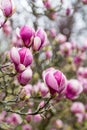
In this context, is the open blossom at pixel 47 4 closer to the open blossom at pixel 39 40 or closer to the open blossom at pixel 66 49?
the open blossom at pixel 66 49

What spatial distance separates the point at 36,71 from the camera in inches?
131

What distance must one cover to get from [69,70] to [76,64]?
0.12m

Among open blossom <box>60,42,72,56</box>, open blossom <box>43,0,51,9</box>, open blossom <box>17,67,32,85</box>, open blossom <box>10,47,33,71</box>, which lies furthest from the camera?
open blossom <box>60,42,72,56</box>

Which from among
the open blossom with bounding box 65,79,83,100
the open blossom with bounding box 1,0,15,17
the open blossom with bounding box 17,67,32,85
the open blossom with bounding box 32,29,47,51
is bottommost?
the open blossom with bounding box 65,79,83,100

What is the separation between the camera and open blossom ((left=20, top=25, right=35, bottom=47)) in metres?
1.41

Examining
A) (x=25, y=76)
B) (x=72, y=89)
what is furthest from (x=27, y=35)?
(x=72, y=89)

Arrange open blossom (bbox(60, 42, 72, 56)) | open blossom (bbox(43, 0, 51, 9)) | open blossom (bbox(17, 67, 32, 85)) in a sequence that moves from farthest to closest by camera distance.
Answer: open blossom (bbox(60, 42, 72, 56)) < open blossom (bbox(43, 0, 51, 9)) < open blossom (bbox(17, 67, 32, 85))

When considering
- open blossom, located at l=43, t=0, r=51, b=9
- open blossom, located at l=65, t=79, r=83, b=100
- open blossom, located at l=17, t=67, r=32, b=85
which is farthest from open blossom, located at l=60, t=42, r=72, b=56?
open blossom, located at l=17, t=67, r=32, b=85

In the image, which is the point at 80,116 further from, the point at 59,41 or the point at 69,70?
the point at 59,41

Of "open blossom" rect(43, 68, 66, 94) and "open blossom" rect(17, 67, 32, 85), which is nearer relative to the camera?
"open blossom" rect(43, 68, 66, 94)

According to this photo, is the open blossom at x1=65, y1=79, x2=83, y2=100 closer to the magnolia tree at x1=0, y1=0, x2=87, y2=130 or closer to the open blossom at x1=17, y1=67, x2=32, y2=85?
the magnolia tree at x1=0, y1=0, x2=87, y2=130

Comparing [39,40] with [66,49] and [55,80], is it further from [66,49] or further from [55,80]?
[66,49]

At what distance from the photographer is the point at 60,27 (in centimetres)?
997

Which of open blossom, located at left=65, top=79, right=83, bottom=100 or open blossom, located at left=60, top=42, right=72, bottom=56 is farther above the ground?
open blossom, located at left=65, top=79, right=83, bottom=100
